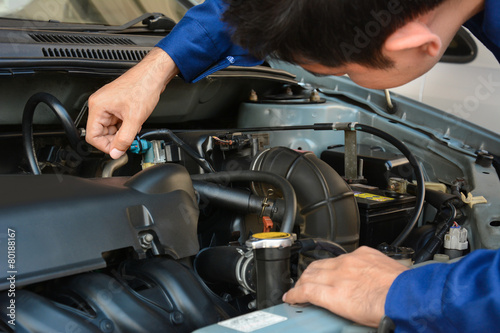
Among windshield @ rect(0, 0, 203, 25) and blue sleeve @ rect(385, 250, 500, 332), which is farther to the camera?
windshield @ rect(0, 0, 203, 25)

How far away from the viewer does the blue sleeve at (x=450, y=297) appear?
0.64 metres

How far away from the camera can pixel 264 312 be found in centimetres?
76

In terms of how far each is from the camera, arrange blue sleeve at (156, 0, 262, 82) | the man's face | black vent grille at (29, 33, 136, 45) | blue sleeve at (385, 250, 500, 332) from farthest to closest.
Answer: black vent grille at (29, 33, 136, 45) → blue sleeve at (156, 0, 262, 82) → the man's face → blue sleeve at (385, 250, 500, 332)

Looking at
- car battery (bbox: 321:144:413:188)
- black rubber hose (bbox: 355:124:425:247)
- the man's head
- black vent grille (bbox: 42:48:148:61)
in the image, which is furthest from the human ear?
car battery (bbox: 321:144:413:188)

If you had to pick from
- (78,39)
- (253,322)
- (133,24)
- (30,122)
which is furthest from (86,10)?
(253,322)

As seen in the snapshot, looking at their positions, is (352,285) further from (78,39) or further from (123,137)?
(78,39)

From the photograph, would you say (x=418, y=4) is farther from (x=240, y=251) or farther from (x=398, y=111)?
(x=398, y=111)

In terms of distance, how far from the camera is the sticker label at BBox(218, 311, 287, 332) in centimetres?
70

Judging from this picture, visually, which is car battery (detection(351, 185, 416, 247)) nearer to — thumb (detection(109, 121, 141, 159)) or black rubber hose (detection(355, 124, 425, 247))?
black rubber hose (detection(355, 124, 425, 247))

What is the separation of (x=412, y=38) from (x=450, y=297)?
0.33m

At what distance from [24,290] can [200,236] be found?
1.87 ft

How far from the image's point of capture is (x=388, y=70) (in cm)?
77

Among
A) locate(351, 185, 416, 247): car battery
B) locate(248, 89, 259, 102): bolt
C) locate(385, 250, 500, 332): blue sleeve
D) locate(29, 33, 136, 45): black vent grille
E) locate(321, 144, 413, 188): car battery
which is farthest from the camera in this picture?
locate(248, 89, 259, 102): bolt

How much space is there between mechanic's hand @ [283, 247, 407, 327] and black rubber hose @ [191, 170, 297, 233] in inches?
8.7
